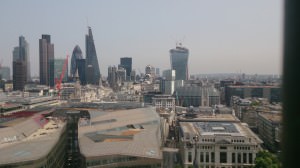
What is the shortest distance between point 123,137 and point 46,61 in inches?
2212

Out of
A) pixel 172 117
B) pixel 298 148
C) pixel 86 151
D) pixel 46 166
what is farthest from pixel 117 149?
pixel 172 117

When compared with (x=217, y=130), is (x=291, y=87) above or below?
above

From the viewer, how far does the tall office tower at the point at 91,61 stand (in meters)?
61.5

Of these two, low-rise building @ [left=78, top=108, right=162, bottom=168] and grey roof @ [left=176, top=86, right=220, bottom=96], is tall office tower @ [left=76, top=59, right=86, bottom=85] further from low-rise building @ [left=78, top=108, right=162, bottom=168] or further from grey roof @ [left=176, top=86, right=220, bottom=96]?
low-rise building @ [left=78, top=108, right=162, bottom=168]

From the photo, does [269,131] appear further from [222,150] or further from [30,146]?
[30,146]

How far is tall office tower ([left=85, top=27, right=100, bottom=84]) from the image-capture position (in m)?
61.5

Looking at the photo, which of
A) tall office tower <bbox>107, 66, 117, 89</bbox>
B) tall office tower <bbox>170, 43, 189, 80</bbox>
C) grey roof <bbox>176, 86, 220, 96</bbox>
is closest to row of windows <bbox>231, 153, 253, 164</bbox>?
grey roof <bbox>176, 86, 220, 96</bbox>

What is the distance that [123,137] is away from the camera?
12406 millimetres

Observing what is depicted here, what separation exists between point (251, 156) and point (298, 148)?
44.2 ft

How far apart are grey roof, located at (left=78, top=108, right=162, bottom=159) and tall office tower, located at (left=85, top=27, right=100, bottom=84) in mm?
44431

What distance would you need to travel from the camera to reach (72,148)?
511 inches

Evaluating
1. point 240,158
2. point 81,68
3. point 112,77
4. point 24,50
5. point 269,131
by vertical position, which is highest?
point 24,50

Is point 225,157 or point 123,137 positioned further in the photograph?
point 225,157

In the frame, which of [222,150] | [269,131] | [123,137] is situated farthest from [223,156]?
[269,131]
